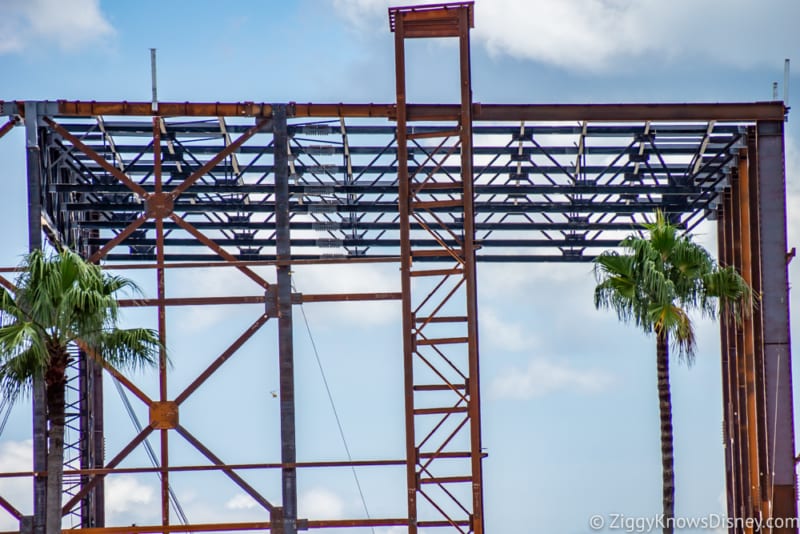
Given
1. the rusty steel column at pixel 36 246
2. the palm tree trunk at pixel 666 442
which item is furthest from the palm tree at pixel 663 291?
the rusty steel column at pixel 36 246

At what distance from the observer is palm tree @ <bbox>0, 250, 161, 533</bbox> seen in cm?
2398

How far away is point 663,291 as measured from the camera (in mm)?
27312

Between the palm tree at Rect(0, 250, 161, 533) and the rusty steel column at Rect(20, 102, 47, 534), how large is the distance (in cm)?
309

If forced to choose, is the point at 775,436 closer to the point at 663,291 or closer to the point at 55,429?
the point at 663,291

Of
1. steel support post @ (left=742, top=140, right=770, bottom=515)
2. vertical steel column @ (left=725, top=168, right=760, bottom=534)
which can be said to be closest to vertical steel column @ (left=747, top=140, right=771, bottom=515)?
steel support post @ (left=742, top=140, right=770, bottom=515)

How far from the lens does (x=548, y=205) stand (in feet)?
119

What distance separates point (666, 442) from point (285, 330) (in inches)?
317

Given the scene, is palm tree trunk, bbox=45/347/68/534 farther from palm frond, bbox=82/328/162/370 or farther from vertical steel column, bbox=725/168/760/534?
vertical steel column, bbox=725/168/760/534

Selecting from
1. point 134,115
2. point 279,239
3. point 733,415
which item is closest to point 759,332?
point 733,415

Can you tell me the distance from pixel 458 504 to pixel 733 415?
9292 mm

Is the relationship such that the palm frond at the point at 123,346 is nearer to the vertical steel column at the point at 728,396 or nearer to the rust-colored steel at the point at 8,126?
the rust-colored steel at the point at 8,126

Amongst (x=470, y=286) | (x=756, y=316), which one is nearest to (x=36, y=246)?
(x=470, y=286)

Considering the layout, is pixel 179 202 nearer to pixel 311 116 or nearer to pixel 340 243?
pixel 340 243

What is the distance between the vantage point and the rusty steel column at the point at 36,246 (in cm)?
2802
